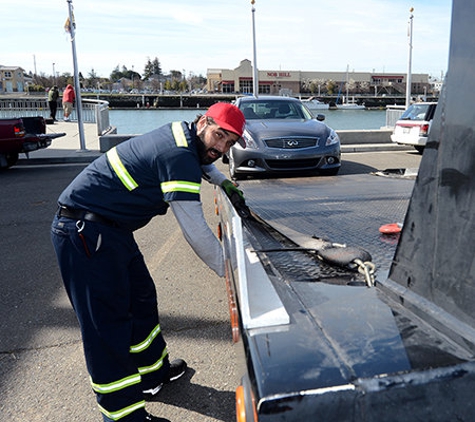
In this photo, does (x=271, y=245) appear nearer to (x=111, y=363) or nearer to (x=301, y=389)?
(x=111, y=363)

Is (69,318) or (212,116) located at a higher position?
(212,116)

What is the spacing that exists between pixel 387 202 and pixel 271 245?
202cm

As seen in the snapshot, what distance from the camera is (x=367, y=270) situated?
2.13m

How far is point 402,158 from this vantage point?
12.8m

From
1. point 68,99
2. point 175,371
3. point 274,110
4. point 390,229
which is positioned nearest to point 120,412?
point 175,371

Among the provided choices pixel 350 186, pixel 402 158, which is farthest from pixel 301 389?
pixel 402 158

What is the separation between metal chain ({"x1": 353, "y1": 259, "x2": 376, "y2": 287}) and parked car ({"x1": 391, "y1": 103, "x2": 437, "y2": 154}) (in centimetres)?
1146

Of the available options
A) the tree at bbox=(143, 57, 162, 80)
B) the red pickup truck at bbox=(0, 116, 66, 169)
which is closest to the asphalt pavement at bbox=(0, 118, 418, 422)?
the red pickup truck at bbox=(0, 116, 66, 169)

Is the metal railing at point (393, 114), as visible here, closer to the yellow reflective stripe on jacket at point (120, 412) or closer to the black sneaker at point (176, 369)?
the black sneaker at point (176, 369)

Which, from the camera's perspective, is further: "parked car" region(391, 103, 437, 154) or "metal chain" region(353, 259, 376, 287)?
"parked car" region(391, 103, 437, 154)

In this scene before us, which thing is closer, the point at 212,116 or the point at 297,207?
the point at 212,116

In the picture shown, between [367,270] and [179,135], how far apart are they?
1.13m

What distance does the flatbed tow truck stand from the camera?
3.97 feet

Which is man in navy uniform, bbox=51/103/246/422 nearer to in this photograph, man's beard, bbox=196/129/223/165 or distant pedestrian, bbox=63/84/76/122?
man's beard, bbox=196/129/223/165
